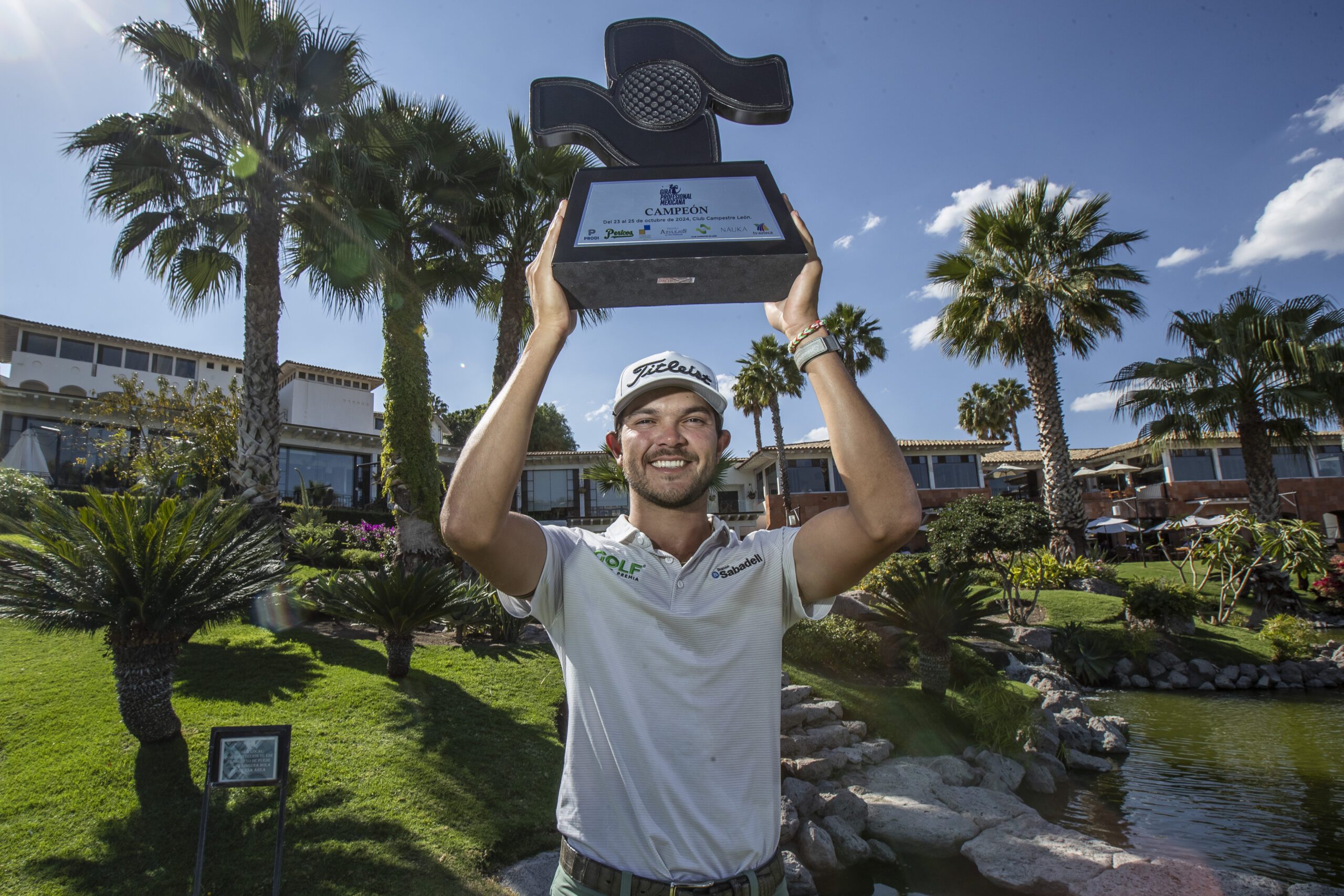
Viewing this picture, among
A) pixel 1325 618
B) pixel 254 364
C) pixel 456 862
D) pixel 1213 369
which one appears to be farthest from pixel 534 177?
pixel 1325 618

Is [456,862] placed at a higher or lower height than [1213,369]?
lower

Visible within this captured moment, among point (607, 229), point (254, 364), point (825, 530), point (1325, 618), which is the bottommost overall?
point (1325, 618)

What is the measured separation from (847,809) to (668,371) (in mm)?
5984

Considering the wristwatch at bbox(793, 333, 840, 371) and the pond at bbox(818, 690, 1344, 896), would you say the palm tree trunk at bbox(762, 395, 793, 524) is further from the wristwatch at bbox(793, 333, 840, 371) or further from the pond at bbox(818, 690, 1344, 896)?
the wristwatch at bbox(793, 333, 840, 371)

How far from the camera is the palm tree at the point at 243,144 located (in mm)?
11734

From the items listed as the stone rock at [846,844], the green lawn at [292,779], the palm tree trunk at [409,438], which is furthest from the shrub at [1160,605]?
the palm tree trunk at [409,438]

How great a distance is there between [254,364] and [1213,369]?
2407 centimetres

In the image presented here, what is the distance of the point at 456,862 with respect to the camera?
4.55m

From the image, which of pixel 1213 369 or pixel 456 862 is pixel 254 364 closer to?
pixel 456 862

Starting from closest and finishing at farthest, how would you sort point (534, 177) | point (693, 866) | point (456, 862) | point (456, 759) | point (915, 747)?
1. point (693, 866)
2. point (456, 862)
3. point (456, 759)
4. point (915, 747)
5. point (534, 177)

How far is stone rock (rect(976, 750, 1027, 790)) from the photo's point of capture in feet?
26.0

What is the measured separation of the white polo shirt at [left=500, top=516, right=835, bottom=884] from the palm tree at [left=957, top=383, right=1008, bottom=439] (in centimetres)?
4886

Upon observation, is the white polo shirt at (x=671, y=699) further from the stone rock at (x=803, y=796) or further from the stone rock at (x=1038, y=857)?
the stone rock at (x=803, y=796)

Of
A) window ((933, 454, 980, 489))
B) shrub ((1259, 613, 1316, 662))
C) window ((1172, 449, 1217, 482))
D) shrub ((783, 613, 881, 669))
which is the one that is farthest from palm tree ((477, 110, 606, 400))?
window ((1172, 449, 1217, 482))
